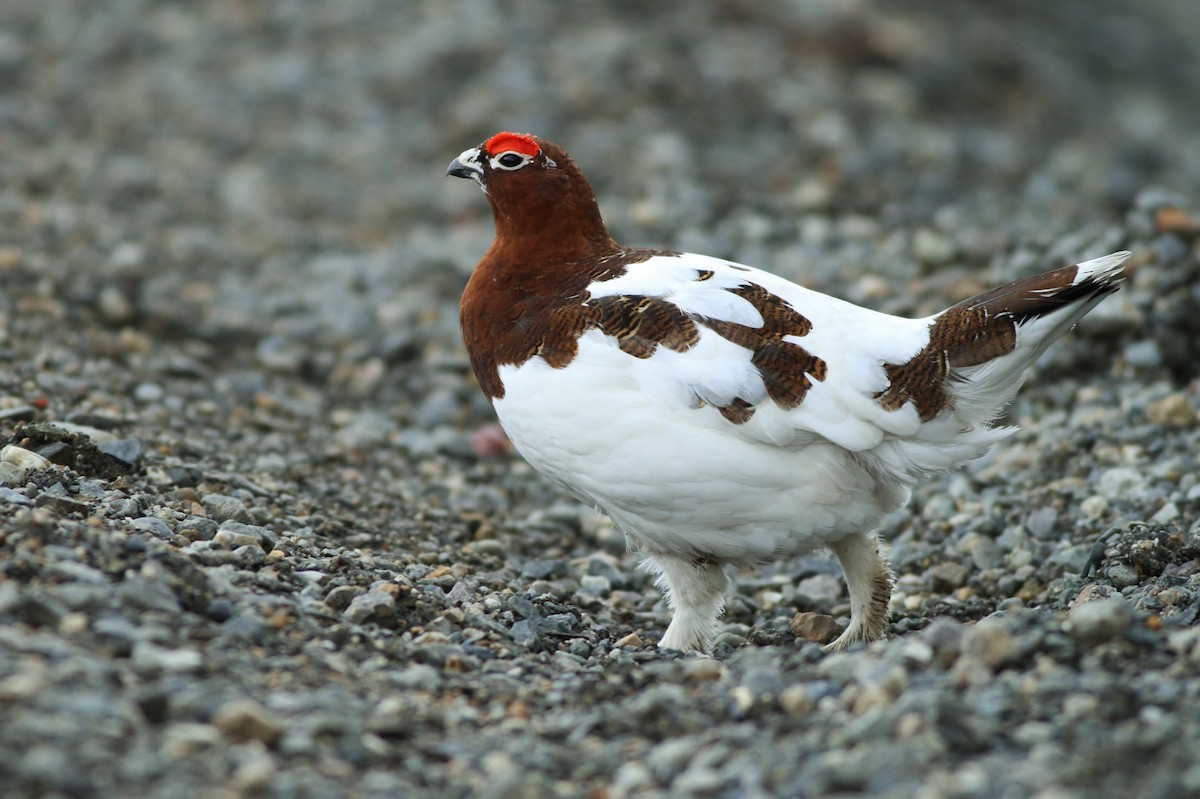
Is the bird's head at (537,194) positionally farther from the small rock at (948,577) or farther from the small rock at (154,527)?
the small rock at (948,577)

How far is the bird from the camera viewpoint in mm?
4859

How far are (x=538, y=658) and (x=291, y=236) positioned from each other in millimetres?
6821

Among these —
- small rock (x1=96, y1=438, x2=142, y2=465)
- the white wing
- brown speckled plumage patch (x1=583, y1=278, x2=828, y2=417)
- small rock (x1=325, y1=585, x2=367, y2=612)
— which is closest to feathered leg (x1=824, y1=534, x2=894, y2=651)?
the white wing

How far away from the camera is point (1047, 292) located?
4879 mm

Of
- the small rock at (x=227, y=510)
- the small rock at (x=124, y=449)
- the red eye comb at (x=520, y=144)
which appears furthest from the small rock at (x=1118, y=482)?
the small rock at (x=124, y=449)

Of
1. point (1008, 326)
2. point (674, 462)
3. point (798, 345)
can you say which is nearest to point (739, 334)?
point (798, 345)

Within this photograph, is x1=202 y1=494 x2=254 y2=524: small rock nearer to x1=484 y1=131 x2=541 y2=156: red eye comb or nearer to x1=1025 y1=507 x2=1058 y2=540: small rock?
x1=484 y1=131 x2=541 y2=156: red eye comb

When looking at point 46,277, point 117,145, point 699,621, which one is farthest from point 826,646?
point 117,145

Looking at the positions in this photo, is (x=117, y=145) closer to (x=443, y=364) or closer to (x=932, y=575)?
(x=443, y=364)

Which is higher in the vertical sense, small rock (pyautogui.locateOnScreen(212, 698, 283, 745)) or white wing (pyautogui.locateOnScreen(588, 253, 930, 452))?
white wing (pyautogui.locateOnScreen(588, 253, 930, 452))

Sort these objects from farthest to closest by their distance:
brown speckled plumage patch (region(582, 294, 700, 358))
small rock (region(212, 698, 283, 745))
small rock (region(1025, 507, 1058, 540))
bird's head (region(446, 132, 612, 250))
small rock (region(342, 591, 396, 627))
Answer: small rock (region(1025, 507, 1058, 540)) < bird's head (region(446, 132, 612, 250)) < brown speckled plumage patch (region(582, 294, 700, 358)) < small rock (region(342, 591, 396, 627)) < small rock (region(212, 698, 283, 745))

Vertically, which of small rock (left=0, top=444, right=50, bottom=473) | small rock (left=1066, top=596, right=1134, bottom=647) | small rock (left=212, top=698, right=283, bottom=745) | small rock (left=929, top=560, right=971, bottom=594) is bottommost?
small rock (left=212, top=698, right=283, bottom=745)

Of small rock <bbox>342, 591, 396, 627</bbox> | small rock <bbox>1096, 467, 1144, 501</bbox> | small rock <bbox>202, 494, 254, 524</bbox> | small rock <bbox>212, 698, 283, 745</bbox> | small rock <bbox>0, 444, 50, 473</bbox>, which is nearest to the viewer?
small rock <bbox>212, 698, 283, 745</bbox>

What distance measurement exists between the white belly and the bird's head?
776 mm
